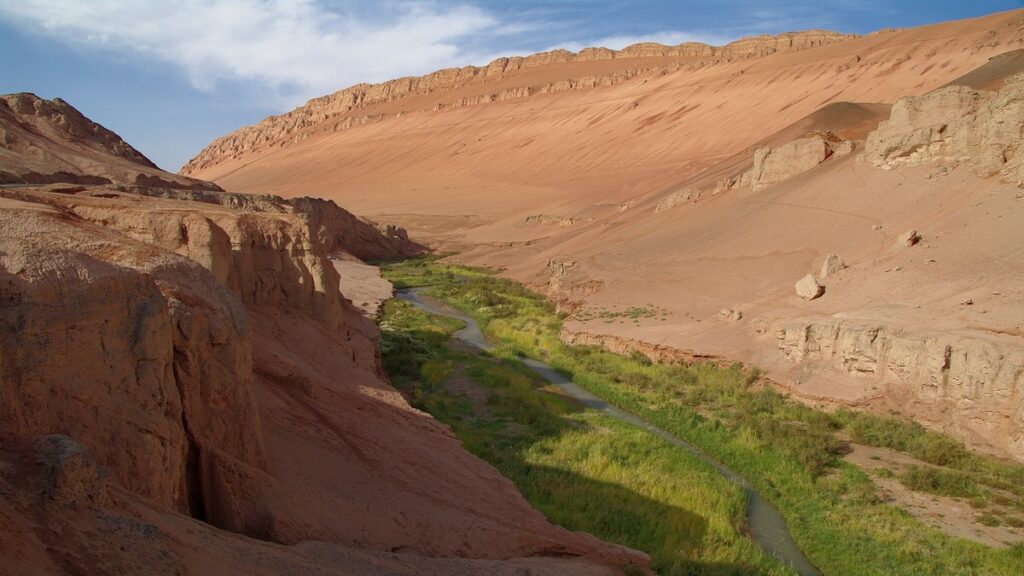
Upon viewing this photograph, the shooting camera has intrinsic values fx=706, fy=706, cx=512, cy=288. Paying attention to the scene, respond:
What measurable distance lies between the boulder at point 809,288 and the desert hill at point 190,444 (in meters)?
11.6

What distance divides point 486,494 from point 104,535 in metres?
5.30

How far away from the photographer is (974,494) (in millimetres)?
10602

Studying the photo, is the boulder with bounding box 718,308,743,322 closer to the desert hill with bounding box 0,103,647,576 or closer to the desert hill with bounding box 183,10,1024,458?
the desert hill with bounding box 183,10,1024,458

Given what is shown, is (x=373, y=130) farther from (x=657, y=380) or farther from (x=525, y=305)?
(x=657, y=380)

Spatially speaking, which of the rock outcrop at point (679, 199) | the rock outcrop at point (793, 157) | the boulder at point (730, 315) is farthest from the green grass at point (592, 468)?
the rock outcrop at point (679, 199)

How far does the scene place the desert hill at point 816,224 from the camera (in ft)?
45.6

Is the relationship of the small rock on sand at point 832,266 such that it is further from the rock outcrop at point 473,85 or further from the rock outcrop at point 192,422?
the rock outcrop at point 473,85

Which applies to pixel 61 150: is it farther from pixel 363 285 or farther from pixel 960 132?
pixel 960 132

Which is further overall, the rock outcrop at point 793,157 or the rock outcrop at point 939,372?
the rock outcrop at point 793,157

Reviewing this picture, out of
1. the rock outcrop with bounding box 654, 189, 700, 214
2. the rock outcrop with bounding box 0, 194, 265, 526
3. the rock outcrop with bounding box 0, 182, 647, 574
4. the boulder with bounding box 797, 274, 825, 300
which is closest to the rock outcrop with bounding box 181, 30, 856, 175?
the rock outcrop with bounding box 654, 189, 700, 214

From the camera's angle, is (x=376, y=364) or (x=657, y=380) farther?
(x=657, y=380)

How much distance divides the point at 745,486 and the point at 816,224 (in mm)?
13430

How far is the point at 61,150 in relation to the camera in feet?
89.9

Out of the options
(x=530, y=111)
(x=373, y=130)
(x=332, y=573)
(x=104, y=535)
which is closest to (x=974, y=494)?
(x=332, y=573)
